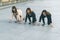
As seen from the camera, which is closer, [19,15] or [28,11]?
[28,11]

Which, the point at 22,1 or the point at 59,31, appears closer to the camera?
the point at 59,31

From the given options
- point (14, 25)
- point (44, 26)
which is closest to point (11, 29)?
point (14, 25)

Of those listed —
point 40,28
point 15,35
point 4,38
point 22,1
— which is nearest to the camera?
point 4,38

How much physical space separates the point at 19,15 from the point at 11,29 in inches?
46.1

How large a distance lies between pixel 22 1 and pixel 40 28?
1397cm

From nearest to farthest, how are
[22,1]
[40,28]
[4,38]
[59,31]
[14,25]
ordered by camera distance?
[4,38] < [59,31] < [40,28] < [14,25] < [22,1]

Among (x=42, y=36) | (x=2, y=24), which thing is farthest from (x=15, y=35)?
(x=2, y=24)

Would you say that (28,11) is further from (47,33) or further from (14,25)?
(47,33)

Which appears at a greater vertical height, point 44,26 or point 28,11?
point 28,11

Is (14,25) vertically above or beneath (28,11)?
beneath

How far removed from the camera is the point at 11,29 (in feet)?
25.7

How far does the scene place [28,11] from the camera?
827 cm

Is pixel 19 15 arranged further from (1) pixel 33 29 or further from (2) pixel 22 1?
(2) pixel 22 1

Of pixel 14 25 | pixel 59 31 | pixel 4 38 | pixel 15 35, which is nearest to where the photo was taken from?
pixel 4 38
